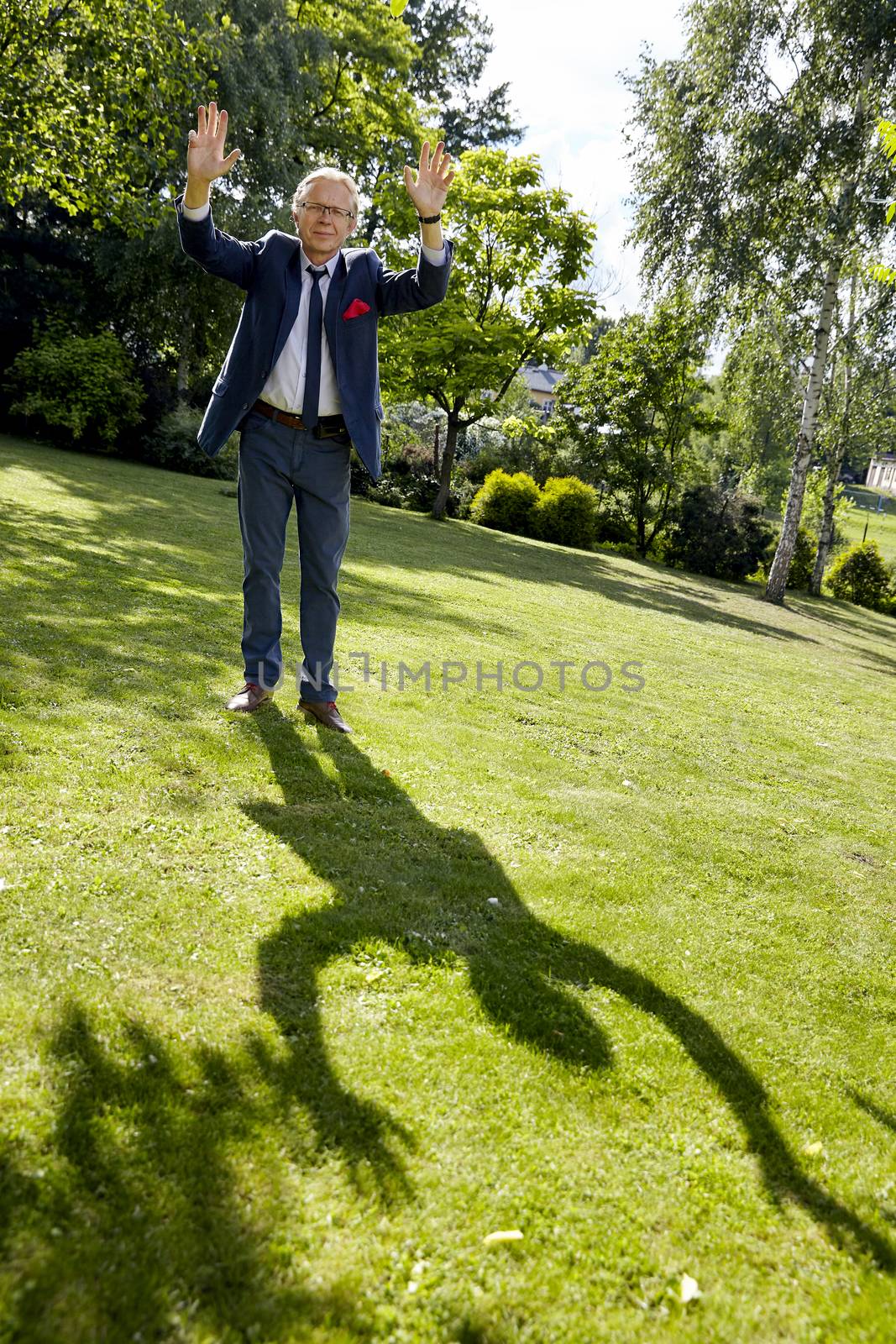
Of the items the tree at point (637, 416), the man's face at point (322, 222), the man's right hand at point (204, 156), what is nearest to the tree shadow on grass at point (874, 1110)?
the man's face at point (322, 222)

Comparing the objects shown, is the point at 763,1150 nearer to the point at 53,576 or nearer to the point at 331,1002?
the point at 331,1002

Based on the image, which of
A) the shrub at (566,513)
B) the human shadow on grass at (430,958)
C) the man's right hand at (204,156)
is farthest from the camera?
the shrub at (566,513)

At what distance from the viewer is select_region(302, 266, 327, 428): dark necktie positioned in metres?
3.79

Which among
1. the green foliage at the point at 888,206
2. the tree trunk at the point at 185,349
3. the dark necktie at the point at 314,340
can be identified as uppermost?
the tree trunk at the point at 185,349

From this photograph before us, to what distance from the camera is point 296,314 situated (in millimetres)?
3785

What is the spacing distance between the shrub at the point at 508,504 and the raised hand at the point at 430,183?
738 inches

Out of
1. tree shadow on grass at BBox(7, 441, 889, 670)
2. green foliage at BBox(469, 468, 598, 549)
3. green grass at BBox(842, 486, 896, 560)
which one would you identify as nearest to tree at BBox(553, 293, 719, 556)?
green foliage at BBox(469, 468, 598, 549)

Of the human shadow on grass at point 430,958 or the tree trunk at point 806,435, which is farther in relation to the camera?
the tree trunk at point 806,435

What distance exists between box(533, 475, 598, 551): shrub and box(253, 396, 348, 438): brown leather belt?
1861 centimetres

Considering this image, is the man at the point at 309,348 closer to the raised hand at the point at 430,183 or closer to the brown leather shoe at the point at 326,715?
the raised hand at the point at 430,183

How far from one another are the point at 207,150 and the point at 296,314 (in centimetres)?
69

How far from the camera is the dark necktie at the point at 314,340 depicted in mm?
3791

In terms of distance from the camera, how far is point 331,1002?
2.33 meters

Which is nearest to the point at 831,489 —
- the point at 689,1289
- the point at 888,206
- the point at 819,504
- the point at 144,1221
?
the point at 819,504
